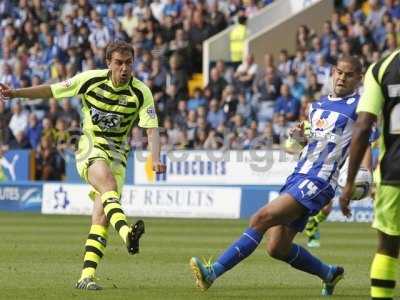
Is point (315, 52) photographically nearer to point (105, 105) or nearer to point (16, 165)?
point (16, 165)

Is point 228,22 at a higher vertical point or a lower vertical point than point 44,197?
higher

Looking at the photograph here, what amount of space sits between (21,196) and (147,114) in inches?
606

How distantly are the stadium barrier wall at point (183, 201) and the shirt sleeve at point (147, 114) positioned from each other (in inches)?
461

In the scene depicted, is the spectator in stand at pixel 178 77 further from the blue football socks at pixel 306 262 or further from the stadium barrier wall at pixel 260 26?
the blue football socks at pixel 306 262

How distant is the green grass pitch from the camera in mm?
9805

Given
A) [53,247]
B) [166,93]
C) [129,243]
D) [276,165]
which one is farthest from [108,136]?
[166,93]

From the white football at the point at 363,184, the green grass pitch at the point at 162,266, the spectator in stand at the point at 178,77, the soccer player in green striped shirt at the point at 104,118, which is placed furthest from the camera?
the spectator in stand at the point at 178,77

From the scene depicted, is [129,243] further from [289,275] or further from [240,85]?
[240,85]

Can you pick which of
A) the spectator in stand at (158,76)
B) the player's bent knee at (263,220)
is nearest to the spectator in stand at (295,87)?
the spectator in stand at (158,76)

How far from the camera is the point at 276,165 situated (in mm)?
23031

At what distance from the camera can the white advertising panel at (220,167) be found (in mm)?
23078

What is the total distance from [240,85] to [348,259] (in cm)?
1284

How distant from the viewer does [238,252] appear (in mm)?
9281

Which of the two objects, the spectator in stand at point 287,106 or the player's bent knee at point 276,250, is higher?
the spectator in stand at point 287,106
